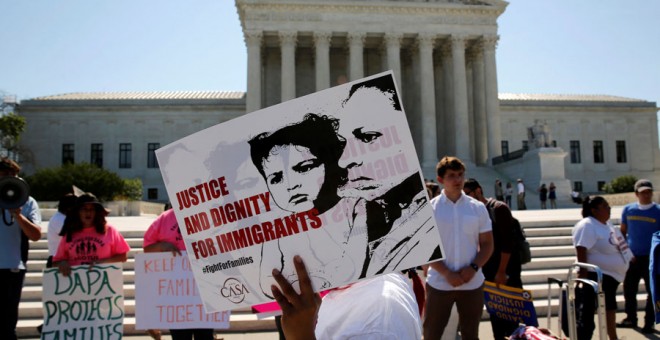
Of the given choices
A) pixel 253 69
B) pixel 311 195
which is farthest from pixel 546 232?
pixel 253 69

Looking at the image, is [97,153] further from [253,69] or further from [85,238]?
[85,238]

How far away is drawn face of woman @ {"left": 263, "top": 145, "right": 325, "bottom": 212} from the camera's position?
2.00 m

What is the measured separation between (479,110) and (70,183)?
32791 mm

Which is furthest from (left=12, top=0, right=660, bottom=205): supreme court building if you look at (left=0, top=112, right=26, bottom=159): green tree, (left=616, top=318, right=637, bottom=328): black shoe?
(left=616, top=318, right=637, bottom=328): black shoe

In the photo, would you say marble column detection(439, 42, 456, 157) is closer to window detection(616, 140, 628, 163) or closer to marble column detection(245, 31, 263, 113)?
marble column detection(245, 31, 263, 113)

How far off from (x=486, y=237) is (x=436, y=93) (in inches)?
1794

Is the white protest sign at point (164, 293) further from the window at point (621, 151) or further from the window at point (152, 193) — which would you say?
the window at point (621, 151)

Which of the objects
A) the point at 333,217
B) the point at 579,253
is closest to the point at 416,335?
the point at 333,217

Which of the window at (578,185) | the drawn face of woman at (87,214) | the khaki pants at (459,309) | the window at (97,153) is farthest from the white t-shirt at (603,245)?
the window at (97,153)

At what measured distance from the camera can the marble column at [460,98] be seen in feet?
141

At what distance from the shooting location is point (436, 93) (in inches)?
1924

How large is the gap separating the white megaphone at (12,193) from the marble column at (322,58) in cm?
3807

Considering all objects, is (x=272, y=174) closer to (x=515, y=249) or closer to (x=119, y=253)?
(x=119, y=253)

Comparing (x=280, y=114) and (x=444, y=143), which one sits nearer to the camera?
(x=280, y=114)
